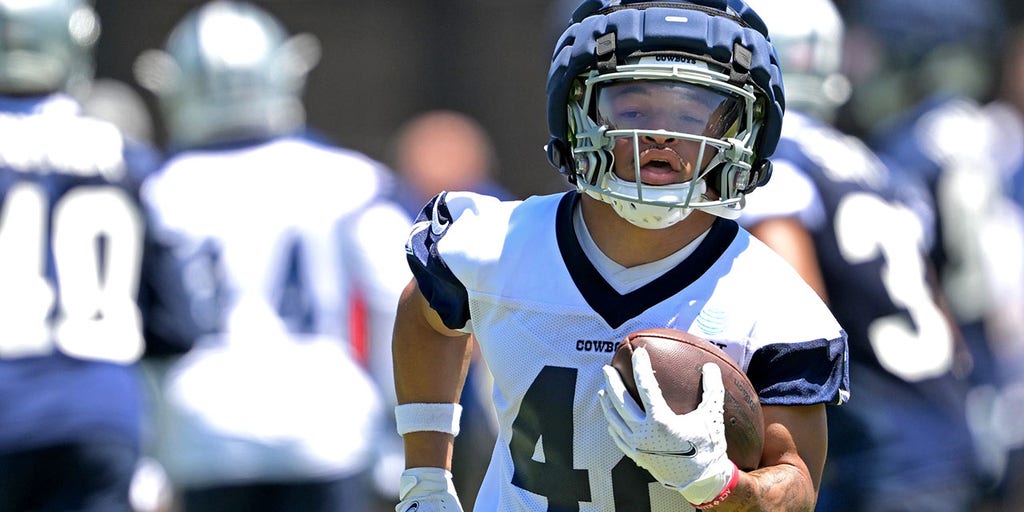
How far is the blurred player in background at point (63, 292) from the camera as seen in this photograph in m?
5.02

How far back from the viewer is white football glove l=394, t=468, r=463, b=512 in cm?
333

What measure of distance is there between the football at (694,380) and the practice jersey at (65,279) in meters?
2.57

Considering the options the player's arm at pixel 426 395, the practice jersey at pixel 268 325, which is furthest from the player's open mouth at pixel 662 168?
the practice jersey at pixel 268 325

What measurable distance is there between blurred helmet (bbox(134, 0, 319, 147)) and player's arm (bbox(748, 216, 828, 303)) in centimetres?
208

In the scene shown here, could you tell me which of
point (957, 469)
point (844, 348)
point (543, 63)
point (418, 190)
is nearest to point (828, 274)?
point (957, 469)

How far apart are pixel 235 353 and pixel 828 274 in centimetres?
196

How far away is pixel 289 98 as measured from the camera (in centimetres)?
631

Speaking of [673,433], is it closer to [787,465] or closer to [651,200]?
[787,465]

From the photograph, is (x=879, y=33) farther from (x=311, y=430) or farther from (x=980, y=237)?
(x=311, y=430)

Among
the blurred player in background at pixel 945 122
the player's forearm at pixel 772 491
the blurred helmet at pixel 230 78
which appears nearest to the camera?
the player's forearm at pixel 772 491

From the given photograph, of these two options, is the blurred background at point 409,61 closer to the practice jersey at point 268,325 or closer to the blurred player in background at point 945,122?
the blurred player in background at point 945,122

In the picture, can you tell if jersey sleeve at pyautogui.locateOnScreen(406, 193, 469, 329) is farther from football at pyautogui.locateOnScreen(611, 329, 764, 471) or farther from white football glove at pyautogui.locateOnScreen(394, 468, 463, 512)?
football at pyautogui.locateOnScreen(611, 329, 764, 471)

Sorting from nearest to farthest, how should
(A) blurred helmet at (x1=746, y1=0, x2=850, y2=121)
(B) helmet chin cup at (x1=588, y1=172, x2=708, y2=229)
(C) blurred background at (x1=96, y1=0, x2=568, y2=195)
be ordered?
(B) helmet chin cup at (x1=588, y1=172, x2=708, y2=229), (A) blurred helmet at (x1=746, y1=0, x2=850, y2=121), (C) blurred background at (x1=96, y1=0, x2=568, y2=195)

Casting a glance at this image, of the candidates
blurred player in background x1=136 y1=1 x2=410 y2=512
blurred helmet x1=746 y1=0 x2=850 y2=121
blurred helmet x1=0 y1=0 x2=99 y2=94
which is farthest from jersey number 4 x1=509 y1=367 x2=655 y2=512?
blurred helmet x1=0 y1=0 x2=99 y2=94
